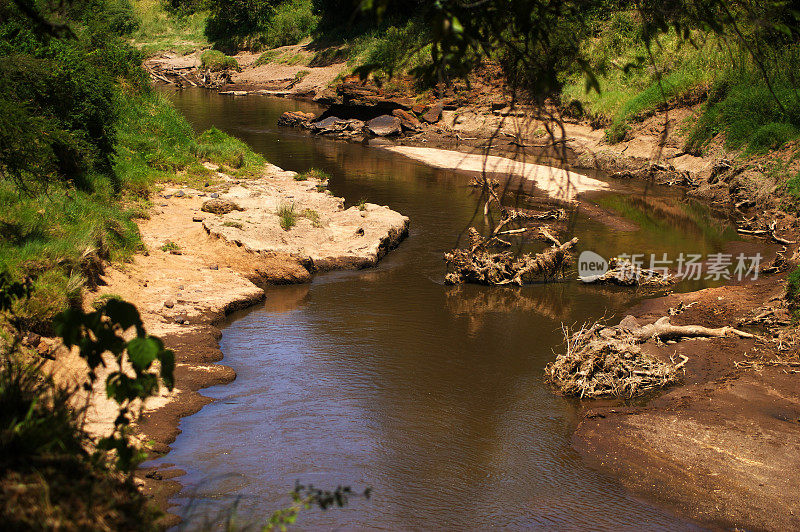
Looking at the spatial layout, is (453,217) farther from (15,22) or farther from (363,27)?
(363,27)

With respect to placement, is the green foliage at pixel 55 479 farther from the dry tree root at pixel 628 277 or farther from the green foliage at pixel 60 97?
the dry tree root at pixel 628 277

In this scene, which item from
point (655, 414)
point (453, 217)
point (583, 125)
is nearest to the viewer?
point (655, 414)

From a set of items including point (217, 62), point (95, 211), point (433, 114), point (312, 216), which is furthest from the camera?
point (217, 62)

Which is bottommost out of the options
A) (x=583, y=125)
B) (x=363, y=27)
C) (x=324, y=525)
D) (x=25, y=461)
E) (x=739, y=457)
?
(x=324, y=525)

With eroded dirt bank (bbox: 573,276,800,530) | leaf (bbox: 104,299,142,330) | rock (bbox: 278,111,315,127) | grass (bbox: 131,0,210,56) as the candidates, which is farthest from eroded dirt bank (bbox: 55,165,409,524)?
grass (bbox: 131,0,210,56)

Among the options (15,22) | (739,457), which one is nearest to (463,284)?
(739,457)

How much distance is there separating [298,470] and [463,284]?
21.5 ft

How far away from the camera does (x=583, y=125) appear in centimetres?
2592

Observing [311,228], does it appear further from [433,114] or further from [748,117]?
[433,114]

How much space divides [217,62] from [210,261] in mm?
38241

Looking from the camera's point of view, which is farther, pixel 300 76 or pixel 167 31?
pixel 167 31

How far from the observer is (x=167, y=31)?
55906 millimetres

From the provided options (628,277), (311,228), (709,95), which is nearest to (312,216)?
(311,228)

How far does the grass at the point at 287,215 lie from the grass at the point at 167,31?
137ft
